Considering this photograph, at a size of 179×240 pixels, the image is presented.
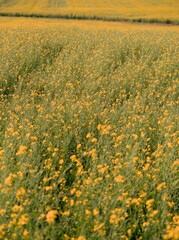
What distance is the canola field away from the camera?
1.96 metres

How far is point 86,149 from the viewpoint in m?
2.97

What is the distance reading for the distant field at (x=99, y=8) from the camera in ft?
91.7

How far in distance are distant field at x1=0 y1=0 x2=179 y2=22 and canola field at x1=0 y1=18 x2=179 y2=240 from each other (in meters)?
22.4

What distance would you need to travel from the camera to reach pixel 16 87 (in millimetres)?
5273

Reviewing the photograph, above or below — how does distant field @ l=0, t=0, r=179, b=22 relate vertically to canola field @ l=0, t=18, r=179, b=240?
above

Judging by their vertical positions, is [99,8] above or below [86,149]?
above

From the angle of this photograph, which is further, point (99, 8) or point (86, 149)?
point (99, 8)

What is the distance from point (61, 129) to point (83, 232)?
1855mm

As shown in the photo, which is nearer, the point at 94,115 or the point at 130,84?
the point at 94,115

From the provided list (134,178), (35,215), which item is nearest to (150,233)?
(134,178)

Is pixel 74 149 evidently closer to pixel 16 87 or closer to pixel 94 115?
pixel 94 115

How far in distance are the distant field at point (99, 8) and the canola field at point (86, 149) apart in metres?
22.4

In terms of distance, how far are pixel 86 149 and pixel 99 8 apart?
36.6 meters

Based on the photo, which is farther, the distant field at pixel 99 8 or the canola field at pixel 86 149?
the distant field at pixel 99 8
